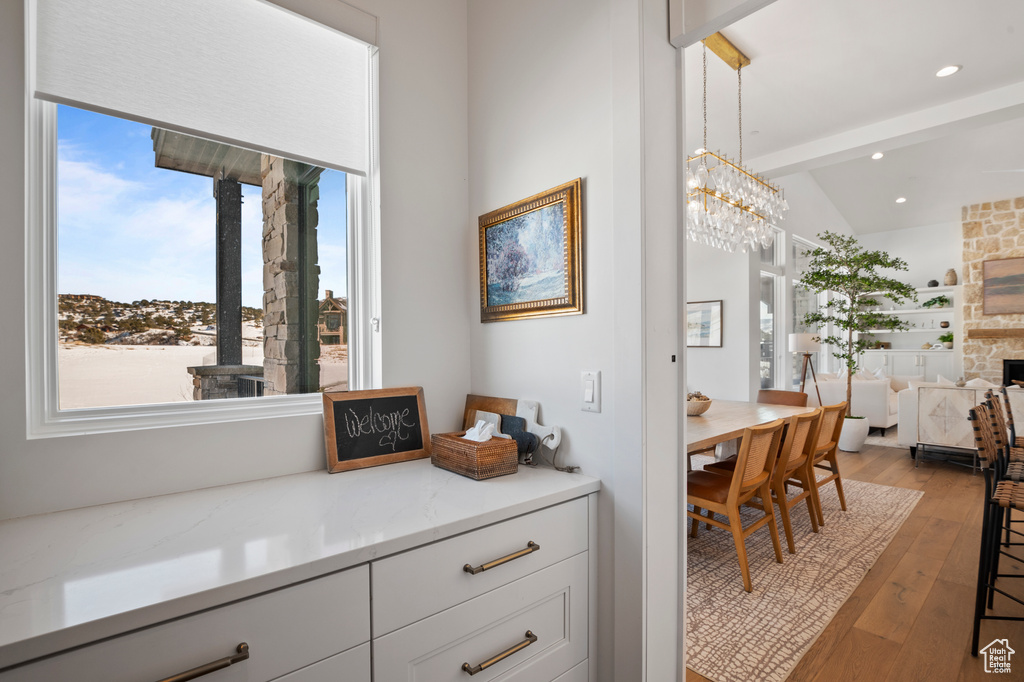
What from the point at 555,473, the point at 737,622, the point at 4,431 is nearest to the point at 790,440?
the point at 737,622

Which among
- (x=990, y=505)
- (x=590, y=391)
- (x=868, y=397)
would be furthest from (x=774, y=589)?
(x=868, y=397)

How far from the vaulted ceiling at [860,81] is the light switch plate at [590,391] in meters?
2.64

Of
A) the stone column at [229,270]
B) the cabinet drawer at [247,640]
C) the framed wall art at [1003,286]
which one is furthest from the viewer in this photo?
the framed wall art at [1003,286]

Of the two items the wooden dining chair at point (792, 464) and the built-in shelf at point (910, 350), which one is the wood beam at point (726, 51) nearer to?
the wooden dining chair at point (792, 464)

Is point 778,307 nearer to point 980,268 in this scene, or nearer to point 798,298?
point 798,298

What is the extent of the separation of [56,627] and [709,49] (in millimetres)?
4329

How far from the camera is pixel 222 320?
1.57m

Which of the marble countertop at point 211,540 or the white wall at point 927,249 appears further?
the white wall at point 927,249

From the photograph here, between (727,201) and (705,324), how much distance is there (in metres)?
3.00

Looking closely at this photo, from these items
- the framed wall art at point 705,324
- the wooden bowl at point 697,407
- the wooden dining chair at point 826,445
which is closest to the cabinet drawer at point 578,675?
the wooden bowl at point 697,407

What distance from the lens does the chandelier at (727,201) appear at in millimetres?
3659

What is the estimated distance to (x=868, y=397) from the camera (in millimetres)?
6254

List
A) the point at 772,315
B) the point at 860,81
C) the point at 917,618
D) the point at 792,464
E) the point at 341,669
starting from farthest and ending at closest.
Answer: the point at 772,315
the point at 860,81
the point at 792,464
the point at 917,618
the point at 341,669

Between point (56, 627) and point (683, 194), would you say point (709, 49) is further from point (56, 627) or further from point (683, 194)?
point (56, 627)
